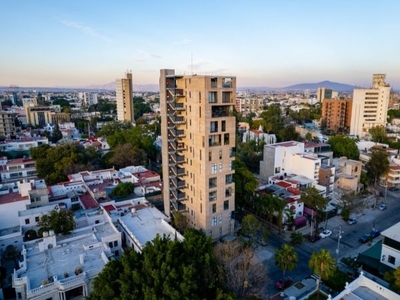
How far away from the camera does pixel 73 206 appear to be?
124 ft

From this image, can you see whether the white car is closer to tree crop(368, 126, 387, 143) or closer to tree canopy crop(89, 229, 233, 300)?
tree canopy crop(89, 229, 233, 300)

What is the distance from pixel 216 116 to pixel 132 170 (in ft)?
81.2

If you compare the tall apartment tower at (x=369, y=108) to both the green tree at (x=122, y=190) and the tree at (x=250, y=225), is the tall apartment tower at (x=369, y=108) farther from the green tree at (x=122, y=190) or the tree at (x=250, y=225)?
the green tree at (x=122, y=190)

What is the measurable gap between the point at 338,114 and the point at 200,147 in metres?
89.3

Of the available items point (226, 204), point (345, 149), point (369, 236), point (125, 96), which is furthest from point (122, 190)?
point (125, 96)

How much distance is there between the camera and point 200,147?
105 ft

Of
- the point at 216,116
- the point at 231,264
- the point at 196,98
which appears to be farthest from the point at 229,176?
the point at 231,264

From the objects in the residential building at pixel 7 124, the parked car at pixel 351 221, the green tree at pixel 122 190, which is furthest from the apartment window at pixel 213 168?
the residential building at pixel 7 124

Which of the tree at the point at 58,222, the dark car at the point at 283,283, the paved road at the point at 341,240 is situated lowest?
the paved road at the point at 341,240

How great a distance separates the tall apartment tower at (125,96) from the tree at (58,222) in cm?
9498

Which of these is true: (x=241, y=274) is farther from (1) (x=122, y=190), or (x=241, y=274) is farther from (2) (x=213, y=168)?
(1) (x=122, y=190)

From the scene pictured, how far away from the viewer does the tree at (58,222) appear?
92.9 feet

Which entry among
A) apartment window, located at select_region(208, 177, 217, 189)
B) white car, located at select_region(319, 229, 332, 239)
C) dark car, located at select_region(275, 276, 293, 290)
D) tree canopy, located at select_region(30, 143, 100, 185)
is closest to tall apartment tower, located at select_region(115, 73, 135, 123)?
tree canopy, located at select_region(30, 143, 100, 185)

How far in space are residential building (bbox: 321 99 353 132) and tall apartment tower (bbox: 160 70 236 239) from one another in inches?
3302
